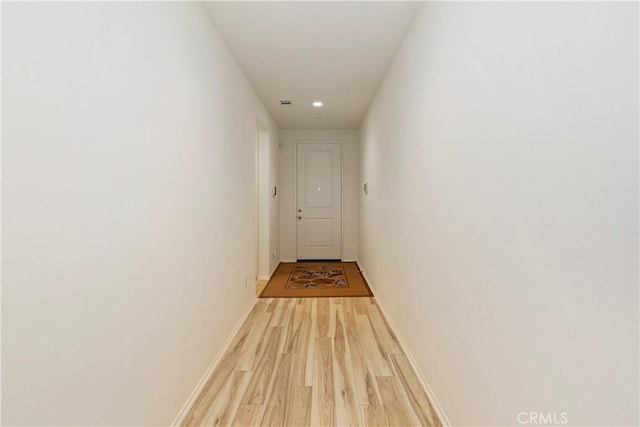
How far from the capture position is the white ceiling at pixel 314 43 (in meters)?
2.06

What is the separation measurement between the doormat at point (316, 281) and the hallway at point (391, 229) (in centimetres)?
106

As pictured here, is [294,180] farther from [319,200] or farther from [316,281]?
[316,281]

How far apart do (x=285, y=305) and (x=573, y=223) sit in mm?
3091

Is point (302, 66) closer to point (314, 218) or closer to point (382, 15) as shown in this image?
point (382, 15)

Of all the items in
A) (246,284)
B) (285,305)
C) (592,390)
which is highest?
(592,390)

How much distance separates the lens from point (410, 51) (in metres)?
2.31

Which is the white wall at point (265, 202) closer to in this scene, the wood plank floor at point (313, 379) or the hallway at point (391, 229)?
the wood plank floor at point (313, 379)

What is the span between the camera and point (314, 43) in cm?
251

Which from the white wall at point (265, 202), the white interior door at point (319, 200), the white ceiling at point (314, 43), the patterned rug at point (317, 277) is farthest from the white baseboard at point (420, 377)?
the white interior door at point (319, 200)

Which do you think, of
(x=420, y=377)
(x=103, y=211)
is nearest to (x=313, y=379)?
(x=420, y=377)

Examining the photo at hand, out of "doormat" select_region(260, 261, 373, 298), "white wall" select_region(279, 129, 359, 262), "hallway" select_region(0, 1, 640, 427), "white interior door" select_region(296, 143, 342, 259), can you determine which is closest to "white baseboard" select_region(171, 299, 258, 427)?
"hallway" select_region(0, 1, 640, 427)

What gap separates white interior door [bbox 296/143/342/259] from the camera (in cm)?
589

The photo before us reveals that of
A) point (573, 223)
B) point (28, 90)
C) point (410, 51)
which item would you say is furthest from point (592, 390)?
point (410, 51)

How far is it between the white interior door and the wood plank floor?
2.87 m
